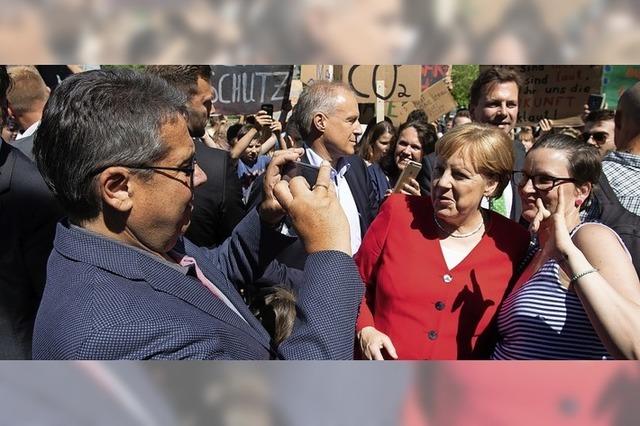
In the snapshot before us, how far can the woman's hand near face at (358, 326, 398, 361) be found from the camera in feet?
7.06

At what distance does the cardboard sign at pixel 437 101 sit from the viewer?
24.5 feet

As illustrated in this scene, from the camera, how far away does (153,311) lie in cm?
125

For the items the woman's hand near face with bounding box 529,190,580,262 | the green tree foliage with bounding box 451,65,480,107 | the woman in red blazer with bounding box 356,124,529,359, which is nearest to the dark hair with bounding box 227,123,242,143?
the woman in red blazer with bounding box 356,124,529,359

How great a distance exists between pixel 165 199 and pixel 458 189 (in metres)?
1.31

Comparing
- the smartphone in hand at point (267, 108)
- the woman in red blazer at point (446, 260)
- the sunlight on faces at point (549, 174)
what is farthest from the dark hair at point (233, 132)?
the sunlight on faces at point (549, 174)

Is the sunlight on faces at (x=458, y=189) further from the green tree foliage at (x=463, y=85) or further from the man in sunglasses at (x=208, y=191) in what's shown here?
the green tree foliage at (x=463, y=85)

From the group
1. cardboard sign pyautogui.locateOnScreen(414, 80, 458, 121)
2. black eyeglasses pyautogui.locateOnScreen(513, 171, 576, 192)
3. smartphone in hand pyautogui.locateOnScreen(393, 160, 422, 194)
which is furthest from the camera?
cardboard sign pyautogui.locateOnScreen(414, 80, 458, 121)

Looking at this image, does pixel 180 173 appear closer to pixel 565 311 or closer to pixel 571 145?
pixel 565 311

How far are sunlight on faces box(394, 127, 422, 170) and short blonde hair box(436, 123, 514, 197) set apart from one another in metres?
2.99

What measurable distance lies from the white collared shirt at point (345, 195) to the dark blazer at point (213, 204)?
53 cm

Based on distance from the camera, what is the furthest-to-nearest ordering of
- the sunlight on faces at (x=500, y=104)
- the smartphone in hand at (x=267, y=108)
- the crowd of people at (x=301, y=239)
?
the smartphone in hand at (x=267, y=108)
the sunlight on faces at (x=500, y=104)
the crowd of people at (x=301, y=239)

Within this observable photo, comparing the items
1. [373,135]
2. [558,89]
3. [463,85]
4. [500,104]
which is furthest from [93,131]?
[463,85]

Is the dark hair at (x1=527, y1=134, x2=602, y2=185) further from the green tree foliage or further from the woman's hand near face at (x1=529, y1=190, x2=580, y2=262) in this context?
the green tree foliage

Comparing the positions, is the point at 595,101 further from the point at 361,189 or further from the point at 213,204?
the point at 213,204
